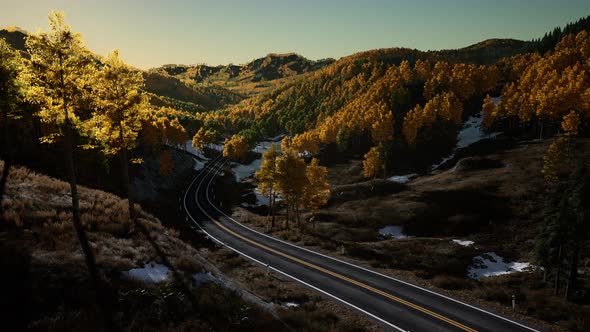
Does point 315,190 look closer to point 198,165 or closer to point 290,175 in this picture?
point 290,175

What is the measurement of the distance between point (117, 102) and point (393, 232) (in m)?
45.9

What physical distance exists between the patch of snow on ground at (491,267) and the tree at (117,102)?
114 ft

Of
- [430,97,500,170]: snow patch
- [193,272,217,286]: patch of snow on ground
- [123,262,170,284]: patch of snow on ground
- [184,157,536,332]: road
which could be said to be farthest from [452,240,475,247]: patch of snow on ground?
[430,97,500,170]: snow patch

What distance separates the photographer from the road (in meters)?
20.4

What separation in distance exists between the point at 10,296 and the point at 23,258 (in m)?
2.16

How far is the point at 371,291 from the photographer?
25.1 metres

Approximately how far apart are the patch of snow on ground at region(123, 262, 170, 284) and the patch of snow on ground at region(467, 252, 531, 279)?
106 feet

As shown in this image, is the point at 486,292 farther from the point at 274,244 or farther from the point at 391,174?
the point at 391,174

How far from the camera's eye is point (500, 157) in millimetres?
78750

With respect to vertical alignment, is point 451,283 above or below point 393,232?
above

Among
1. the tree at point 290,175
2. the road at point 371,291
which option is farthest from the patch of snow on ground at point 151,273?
the tree at point 290,175

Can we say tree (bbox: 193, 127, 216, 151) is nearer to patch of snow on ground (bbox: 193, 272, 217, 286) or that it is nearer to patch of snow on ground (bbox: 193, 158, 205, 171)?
patch of snow on ground (bbox: 193, 158, 205, 171)

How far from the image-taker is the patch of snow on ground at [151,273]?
1380 cm

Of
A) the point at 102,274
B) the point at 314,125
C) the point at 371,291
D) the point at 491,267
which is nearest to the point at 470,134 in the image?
the point at 314,125
